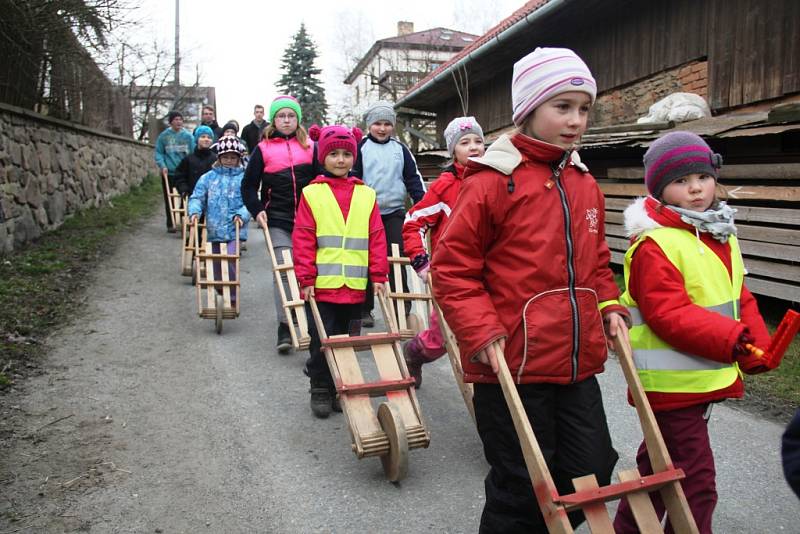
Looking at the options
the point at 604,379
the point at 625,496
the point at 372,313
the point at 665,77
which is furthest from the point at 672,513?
the point at 665,77

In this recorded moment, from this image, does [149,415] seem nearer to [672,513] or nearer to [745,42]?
[672,513]

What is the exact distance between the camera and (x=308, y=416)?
4.92 metres

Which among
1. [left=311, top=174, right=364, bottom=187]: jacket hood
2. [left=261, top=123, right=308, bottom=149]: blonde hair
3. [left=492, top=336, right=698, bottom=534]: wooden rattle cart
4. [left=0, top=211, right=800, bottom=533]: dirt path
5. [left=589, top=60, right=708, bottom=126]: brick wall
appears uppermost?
[left=589, top=60, right=708, bottom=126]: brick wall

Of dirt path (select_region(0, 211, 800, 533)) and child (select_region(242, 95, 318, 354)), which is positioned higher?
child (select_region(242, 95, 318, 354))

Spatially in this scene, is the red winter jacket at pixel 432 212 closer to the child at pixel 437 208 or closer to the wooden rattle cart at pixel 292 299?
the child at pixel 437 208

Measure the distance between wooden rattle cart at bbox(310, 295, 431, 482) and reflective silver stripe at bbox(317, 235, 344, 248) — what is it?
466 mm

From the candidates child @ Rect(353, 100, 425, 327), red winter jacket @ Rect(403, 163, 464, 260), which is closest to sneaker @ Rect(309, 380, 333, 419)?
red winter jacket @ Rect(403, 163, 464, 260)

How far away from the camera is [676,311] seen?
270 centimetres

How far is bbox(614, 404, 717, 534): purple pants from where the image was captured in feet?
8.85

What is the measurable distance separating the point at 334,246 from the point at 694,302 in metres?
2.63

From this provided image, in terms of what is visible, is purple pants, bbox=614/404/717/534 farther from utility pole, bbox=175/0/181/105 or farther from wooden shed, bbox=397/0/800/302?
utility pole, bbox=175/0/181/105

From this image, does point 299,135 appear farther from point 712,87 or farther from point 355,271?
point 712,87

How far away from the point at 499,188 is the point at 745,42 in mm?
7809

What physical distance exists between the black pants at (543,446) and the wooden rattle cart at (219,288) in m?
4.94
